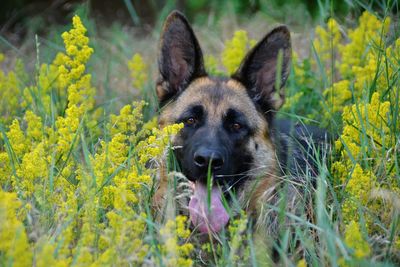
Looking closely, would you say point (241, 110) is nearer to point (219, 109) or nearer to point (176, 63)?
point (219, 109)

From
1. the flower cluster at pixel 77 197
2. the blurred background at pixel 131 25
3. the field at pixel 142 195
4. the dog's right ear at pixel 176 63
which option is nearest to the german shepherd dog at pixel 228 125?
the dog's right ear at pixel 176 63

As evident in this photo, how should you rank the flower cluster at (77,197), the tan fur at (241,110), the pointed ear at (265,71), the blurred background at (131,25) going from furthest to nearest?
1. the blurred background at (131,25)
2. the pointed ear at (265,71)
3. the tan fur at (241,110)
4. the flower cluster at (77,197)

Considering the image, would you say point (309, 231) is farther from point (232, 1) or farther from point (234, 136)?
point (232, 1)

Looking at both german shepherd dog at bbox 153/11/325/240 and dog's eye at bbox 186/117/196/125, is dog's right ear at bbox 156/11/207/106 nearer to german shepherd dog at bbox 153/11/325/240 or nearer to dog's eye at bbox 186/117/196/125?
german shepherd dog at bbox 153/11/325/240

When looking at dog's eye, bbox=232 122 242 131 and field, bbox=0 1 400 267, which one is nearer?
field, bbox=0 1 400 267

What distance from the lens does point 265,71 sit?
5152mm

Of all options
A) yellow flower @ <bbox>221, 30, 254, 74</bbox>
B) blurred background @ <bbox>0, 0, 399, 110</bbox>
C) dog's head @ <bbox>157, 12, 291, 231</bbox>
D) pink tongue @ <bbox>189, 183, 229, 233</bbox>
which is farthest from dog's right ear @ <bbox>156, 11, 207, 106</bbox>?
yellow flower @ <bbox>221, 30, 254, 74</bbox>

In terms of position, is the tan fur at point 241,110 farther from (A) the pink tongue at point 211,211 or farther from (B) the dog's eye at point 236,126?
(A) the pink tongue at point 211,211

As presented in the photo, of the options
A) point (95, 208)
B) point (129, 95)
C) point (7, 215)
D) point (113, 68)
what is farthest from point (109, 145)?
point (113, 68)

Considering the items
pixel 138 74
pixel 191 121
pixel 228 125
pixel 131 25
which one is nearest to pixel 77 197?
pixel 191 121

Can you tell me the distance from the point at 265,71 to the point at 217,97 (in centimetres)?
48

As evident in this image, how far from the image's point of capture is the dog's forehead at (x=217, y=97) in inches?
193

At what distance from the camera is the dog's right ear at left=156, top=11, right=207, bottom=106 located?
4992mm

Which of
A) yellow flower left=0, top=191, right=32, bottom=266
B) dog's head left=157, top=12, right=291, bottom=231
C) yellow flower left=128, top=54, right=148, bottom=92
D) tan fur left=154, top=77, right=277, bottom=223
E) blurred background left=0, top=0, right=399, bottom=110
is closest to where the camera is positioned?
yellow flower left=0, top=191, right=32, bottom=266
